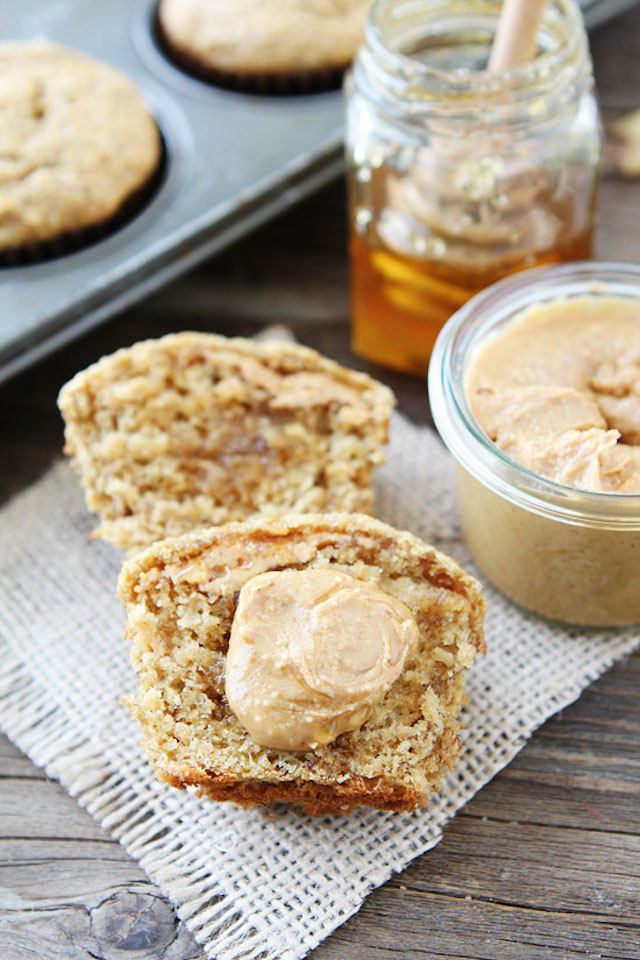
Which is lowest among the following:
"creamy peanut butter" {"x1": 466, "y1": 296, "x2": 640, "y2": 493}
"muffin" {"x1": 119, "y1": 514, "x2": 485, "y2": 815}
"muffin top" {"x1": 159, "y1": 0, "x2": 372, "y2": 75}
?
"muffin" {"x1": 119, "y1": 514, "x2": 485, "y2": 815}

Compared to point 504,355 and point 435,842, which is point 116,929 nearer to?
point 435,842

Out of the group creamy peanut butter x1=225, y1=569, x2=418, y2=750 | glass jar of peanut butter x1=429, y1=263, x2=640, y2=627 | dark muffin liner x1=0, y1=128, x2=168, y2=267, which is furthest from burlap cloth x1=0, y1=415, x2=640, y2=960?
dark muffin liner x1=0, y1=128, x2=168, y2=267

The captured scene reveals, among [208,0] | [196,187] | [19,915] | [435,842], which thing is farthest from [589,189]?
[19,915]

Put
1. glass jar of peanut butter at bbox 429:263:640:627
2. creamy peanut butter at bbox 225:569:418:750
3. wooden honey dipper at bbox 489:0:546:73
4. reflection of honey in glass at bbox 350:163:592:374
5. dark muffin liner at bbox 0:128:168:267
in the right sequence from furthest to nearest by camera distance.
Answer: dark muffin liner at bbox 0:128:168:267, reflection of honey in glass at bbox 350:163:592:374, wooden honey dipper at bbox 489:0:546:73, glass jar of peanut butter at bbox 429:263:640:627, creamy peanut butter at bbox 225:569:418:750

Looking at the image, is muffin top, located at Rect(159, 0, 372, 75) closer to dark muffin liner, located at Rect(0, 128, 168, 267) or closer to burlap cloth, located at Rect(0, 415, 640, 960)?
dark muffin liner, located at Rect(0, 128, 168, 267)

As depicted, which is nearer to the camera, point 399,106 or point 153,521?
point 153,521

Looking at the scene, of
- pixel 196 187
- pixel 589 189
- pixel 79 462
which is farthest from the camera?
pixel 196 187

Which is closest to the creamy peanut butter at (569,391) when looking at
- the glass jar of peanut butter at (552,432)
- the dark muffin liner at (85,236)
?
the glass jar of peanut butter at (552,432)

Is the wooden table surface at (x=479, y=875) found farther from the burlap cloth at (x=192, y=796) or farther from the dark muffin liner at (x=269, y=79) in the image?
the dark muffin liner at (x=269, y=79)
